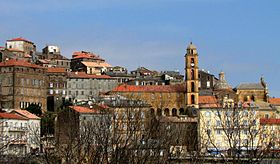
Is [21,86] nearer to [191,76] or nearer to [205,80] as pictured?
[191,76]

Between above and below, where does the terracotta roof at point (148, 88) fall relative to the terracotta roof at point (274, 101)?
above

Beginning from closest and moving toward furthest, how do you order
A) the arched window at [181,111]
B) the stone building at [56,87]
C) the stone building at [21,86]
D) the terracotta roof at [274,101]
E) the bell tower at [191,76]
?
the stone building at [21,86] < the arched window at [181,111] < the bell tower at [191,76] < the stone building at [56,87] < the terracotta roof at [274,101]

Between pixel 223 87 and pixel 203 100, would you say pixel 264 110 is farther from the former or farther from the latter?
pixel 223 87

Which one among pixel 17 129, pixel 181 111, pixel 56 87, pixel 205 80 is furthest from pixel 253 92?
pixel 17 129

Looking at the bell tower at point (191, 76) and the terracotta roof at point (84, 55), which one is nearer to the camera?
the bell tower at point (191, 76)

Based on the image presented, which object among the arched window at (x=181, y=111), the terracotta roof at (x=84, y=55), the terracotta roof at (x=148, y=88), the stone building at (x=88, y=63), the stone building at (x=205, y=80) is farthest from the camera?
the terracotta roof at (x=84, y=55)

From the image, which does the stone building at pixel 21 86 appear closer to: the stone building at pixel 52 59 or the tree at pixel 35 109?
the tree at pixel 35 109

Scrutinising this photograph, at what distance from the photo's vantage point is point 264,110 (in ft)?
367

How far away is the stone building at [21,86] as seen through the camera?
357 feet

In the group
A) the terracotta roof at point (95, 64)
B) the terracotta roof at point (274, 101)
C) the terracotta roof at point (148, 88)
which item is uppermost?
the terracotta roof at point (95, 64)

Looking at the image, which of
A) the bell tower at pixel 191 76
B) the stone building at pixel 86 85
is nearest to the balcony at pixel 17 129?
the stone building at pixel 86 85

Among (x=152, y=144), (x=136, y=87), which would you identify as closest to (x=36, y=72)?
(x=136, y=87)

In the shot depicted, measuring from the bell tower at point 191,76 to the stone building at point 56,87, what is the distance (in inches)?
781

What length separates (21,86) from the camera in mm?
111750
